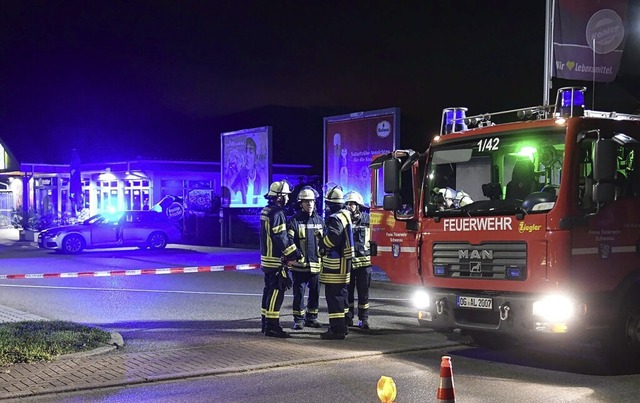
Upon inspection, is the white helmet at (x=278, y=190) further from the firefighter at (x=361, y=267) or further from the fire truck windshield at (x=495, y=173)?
the fire truck windshield at (x=495, y=173)

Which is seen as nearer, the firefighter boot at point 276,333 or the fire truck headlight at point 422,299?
the fire truck headlight at point 422,299

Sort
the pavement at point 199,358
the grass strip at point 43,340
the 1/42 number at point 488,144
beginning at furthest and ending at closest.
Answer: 1. the 1/42 number at point 488,144
2. the grass strip at point 43,340
3. the pavement at point 199,358

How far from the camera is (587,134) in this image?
7406 mm

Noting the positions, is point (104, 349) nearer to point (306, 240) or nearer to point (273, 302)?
point (273, 302)

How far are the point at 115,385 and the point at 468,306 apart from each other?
3.83m

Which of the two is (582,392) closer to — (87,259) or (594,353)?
(594,353)

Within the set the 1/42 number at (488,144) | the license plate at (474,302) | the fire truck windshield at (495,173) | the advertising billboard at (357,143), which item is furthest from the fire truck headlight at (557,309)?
the advertising billboard at (357,143)

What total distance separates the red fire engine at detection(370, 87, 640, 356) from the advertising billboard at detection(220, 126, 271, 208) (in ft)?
61.8

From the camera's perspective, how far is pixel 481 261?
7.89 m

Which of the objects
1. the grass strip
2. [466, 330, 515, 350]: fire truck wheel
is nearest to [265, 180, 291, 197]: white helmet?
the grass strip

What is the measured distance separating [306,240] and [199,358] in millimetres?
2443

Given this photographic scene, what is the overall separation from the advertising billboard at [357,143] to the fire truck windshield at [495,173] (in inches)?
452

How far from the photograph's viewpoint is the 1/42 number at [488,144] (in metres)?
8.27

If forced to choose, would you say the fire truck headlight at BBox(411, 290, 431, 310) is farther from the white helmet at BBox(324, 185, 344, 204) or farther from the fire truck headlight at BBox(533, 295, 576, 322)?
the white helmet at BBox(324, 185, 344, 204)
